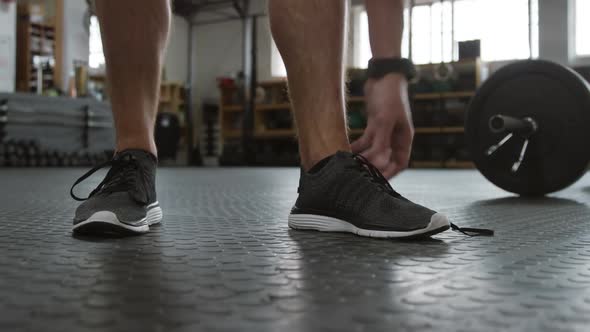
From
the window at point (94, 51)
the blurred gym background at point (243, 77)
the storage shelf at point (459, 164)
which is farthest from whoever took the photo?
the window at point (94, 51)

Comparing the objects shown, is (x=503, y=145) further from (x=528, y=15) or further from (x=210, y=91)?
(x=210, y=91)

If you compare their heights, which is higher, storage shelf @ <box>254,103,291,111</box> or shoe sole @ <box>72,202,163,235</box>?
storage shelf @ <box>254,103,291,111</box>

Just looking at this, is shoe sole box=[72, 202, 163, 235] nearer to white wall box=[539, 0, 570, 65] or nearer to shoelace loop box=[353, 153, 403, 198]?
shoelace loop box=[353, 153, 403, 198]

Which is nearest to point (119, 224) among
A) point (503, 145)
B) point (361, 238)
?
→ point (361, 238)

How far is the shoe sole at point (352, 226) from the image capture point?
2.40 ft

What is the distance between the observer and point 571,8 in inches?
270

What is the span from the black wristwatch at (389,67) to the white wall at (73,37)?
674cm

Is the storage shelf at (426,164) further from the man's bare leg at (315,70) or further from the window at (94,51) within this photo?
the man's bare leg at (315,70)

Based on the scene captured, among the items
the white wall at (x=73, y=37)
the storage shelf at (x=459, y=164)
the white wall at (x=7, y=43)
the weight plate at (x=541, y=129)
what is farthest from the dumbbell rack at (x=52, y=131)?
the weight plate at (x=541, y=129)

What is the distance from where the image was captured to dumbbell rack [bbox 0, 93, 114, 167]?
559 cm

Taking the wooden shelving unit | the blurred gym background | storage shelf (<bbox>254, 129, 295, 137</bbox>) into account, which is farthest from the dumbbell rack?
storage shelf (<bbox>254, 129, 295, 137</bbox>)

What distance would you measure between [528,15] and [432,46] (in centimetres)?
116

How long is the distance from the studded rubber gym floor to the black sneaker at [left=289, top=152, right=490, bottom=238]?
1.0 inches

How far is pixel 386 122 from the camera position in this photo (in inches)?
45.4
